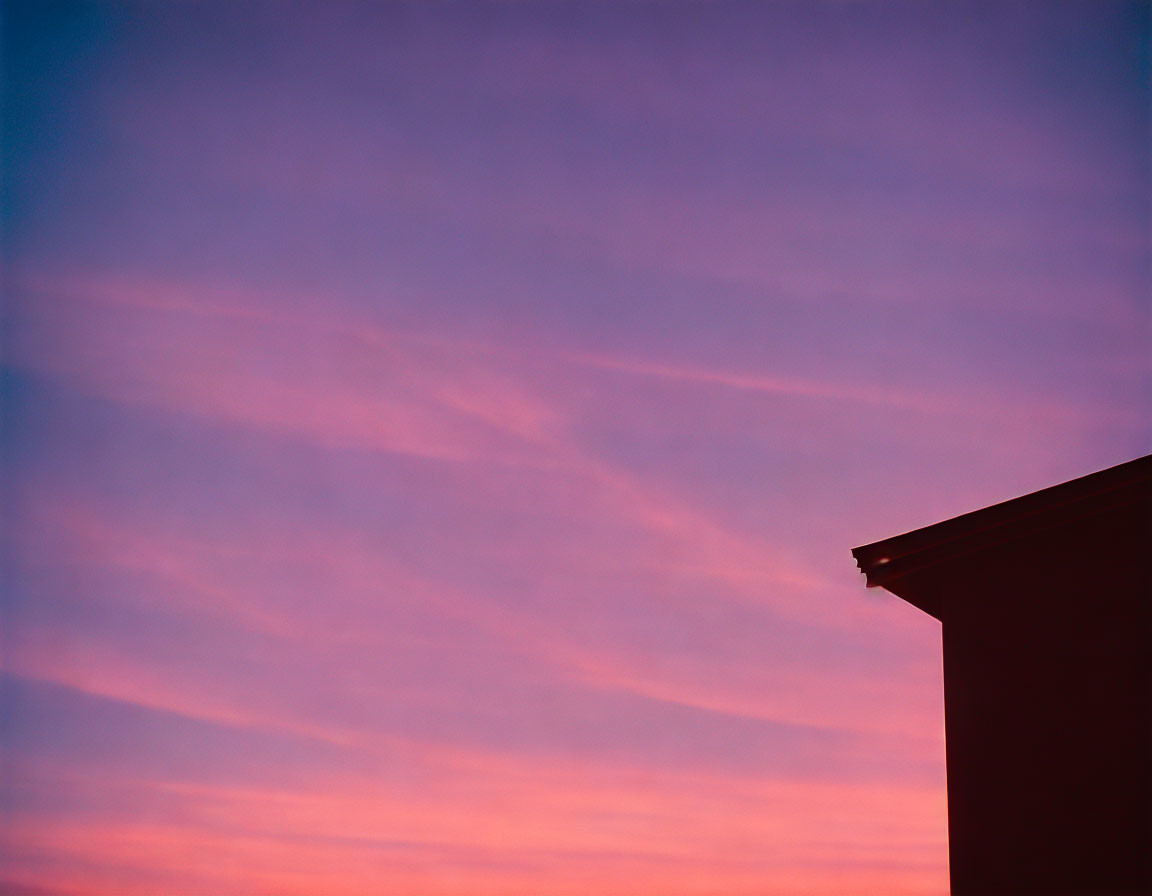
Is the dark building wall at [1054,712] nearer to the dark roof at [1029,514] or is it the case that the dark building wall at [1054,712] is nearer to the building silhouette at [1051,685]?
the building silhouette at [1051,685]

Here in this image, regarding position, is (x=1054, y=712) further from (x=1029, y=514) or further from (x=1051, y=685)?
(x=1029, y=514)

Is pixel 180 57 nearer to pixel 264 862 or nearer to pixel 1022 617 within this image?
pixel 1022 617

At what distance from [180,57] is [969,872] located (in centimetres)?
1735

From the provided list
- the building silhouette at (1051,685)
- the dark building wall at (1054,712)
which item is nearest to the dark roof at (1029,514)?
the building silhouette at (1051,685)

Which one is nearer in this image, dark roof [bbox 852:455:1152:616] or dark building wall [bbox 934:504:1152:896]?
dark building wall [bbox 934:504:1152:896]

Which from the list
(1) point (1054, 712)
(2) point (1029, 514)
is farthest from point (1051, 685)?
(2) point (1029, 514)

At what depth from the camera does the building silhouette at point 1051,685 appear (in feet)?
32.9

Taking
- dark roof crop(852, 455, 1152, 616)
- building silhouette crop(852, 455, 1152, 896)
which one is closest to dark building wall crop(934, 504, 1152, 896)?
building silhouette crop(852, 455, 1152, 896)

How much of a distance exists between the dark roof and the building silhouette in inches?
0.5

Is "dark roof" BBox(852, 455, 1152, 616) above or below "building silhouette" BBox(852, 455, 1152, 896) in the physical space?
above

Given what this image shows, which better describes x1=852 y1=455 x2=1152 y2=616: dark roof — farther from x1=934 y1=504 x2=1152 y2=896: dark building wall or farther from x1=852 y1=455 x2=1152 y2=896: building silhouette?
x1=934 y1=504 x2=1152 y2=896: dark building wall

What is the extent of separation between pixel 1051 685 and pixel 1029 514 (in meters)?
1.59

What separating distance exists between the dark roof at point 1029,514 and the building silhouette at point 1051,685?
1cm

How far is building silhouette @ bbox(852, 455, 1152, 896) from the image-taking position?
32.9 feet
